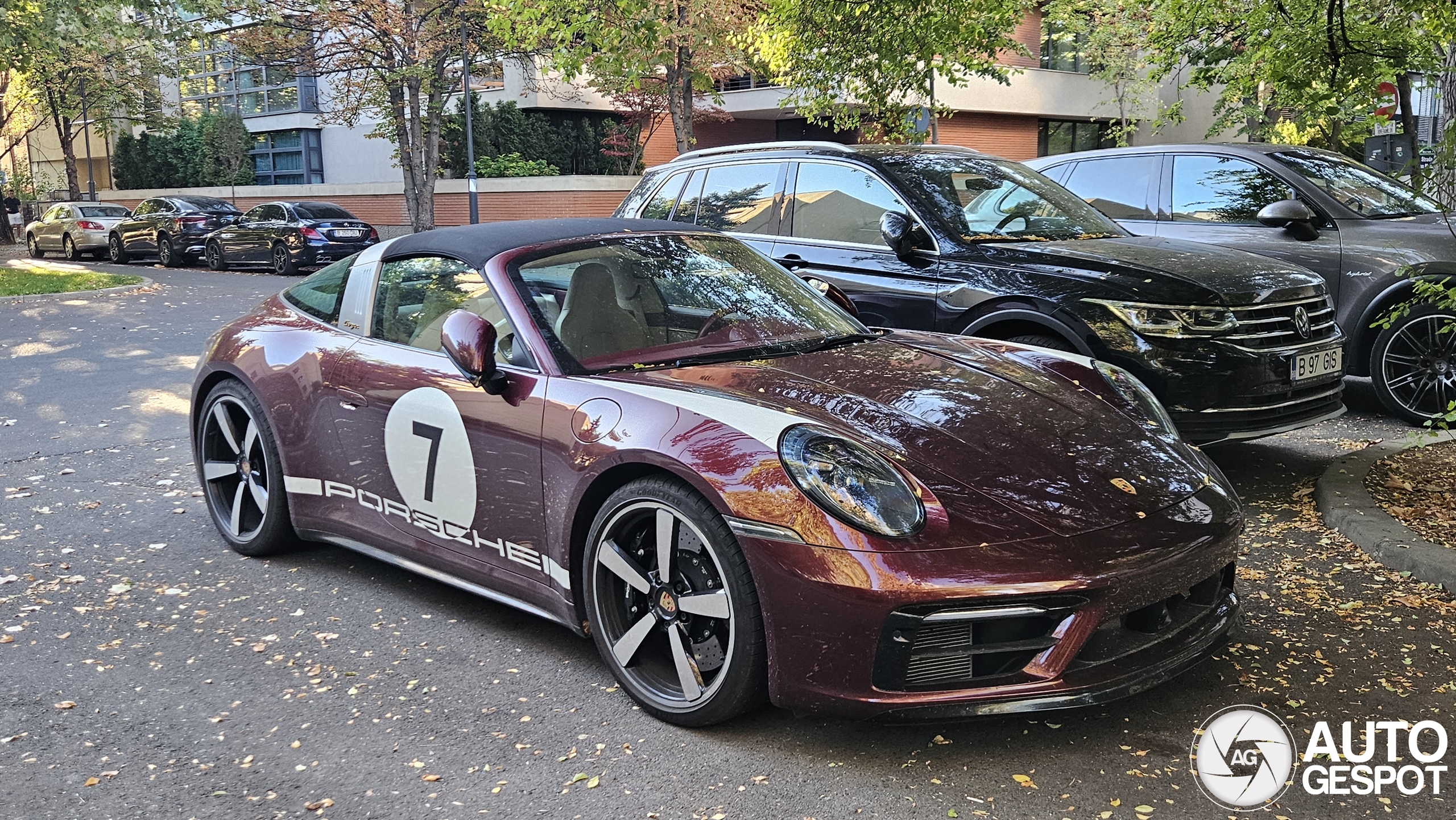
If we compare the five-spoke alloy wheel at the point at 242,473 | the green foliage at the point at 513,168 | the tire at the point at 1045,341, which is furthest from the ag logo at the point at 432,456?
the green foliage at the point at 513,168

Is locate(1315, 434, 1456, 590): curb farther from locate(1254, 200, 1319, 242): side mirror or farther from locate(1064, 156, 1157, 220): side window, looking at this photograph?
locate(1064, 156, 1157, 220): side window

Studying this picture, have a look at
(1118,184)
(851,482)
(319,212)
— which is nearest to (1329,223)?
(1118,184)

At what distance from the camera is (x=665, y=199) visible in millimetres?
7809

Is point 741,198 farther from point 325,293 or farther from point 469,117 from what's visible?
point 469,117

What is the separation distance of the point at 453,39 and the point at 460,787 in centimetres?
2573

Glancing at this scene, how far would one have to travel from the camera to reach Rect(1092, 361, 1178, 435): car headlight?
13.2 feet

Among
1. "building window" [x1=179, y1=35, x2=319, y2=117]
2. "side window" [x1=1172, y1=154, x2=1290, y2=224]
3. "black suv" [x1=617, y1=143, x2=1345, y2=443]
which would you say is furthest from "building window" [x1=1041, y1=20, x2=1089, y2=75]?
"black suv" [x1=617, y1=143, x2=1345, y2=443]

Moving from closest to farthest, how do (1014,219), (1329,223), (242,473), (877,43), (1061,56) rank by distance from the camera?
(242,473) < (1014,219) < (1329,223) < (877,43) < (1061,56)

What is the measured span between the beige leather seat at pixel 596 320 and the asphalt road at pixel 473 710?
1.03m

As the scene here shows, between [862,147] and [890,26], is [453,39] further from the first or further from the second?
[862,147]

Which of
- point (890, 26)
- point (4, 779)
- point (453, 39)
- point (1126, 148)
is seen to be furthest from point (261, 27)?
point (4, 779)

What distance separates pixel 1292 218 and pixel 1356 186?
3.21ft

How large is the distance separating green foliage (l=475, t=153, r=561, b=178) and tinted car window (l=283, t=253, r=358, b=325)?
25.6 metres

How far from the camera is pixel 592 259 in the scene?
4340 mm
